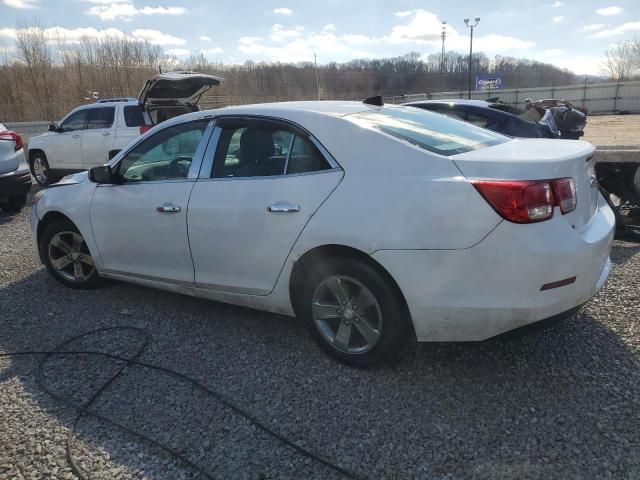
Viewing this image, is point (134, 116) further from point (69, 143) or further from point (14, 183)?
point (14, 183)

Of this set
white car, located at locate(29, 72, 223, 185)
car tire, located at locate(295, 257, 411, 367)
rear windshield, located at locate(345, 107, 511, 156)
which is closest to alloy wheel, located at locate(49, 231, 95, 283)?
car tire, located at locate(295, 257, 411, 367)

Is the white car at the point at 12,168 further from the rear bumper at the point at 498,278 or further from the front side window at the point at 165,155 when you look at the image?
the rear bumper at the point at 498,278

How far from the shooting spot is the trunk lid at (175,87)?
895 centimetres

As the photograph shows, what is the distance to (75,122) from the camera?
10781 millimetres

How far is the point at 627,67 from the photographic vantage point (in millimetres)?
73938

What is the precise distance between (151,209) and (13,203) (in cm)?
629

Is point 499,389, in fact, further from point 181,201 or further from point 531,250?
point 181,201

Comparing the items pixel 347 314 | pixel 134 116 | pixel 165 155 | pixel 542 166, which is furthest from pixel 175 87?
pixel 542 166

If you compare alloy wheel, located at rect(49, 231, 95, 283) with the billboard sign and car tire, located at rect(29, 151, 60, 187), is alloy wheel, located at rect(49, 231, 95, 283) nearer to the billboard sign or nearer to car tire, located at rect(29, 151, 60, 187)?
car tire, located at rect(29, 151, 60, 187)

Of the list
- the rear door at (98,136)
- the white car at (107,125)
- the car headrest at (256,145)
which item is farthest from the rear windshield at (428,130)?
the rear door at (98,136)

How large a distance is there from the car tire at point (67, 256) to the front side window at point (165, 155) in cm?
91

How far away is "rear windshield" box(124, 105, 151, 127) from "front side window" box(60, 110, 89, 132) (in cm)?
102

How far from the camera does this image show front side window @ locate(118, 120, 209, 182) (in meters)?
3.67

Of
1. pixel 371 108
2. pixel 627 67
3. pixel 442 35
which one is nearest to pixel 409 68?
pixel 442 35
